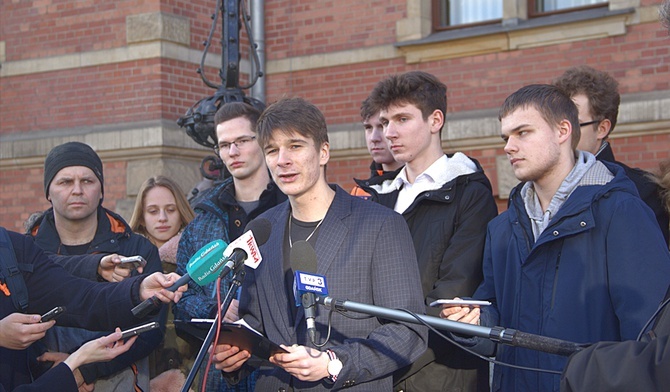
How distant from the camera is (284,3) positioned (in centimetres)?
1122

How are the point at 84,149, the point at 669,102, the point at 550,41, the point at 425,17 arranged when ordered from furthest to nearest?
1. the point at 425,17
2. the point at 550,41
3. the point at 669,102
4. the point at 84,149

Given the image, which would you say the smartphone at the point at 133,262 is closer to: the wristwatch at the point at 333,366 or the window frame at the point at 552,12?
the wristwatch at the point at 333,366

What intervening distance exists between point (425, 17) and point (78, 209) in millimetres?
6232

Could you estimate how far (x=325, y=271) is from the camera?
370cm

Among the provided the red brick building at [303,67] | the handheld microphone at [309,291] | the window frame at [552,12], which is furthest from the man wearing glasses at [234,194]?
the window frame at [552,12]

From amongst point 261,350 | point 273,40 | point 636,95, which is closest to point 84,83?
point 273,40

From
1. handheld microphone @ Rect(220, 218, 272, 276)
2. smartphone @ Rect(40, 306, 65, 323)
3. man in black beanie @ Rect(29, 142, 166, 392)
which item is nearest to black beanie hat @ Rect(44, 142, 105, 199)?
man in black beanie @ Rect(29, 142, 166, 392)

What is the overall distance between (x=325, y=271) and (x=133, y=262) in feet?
3.38

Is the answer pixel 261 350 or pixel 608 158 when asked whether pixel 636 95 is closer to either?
pixel 608 158

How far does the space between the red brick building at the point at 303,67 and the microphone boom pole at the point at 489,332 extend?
6627mm

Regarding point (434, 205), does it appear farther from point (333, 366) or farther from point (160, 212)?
point (160, 212)

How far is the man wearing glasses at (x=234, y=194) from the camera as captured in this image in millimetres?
4820

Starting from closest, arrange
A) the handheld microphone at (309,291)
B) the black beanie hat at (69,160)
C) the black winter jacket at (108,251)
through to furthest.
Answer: the handheld microphone at (309,291)
the black winter jacket at (108,251)
the black beanie hat at (69,160)

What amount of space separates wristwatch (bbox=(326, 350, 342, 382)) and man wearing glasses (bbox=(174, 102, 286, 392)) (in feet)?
4.65
